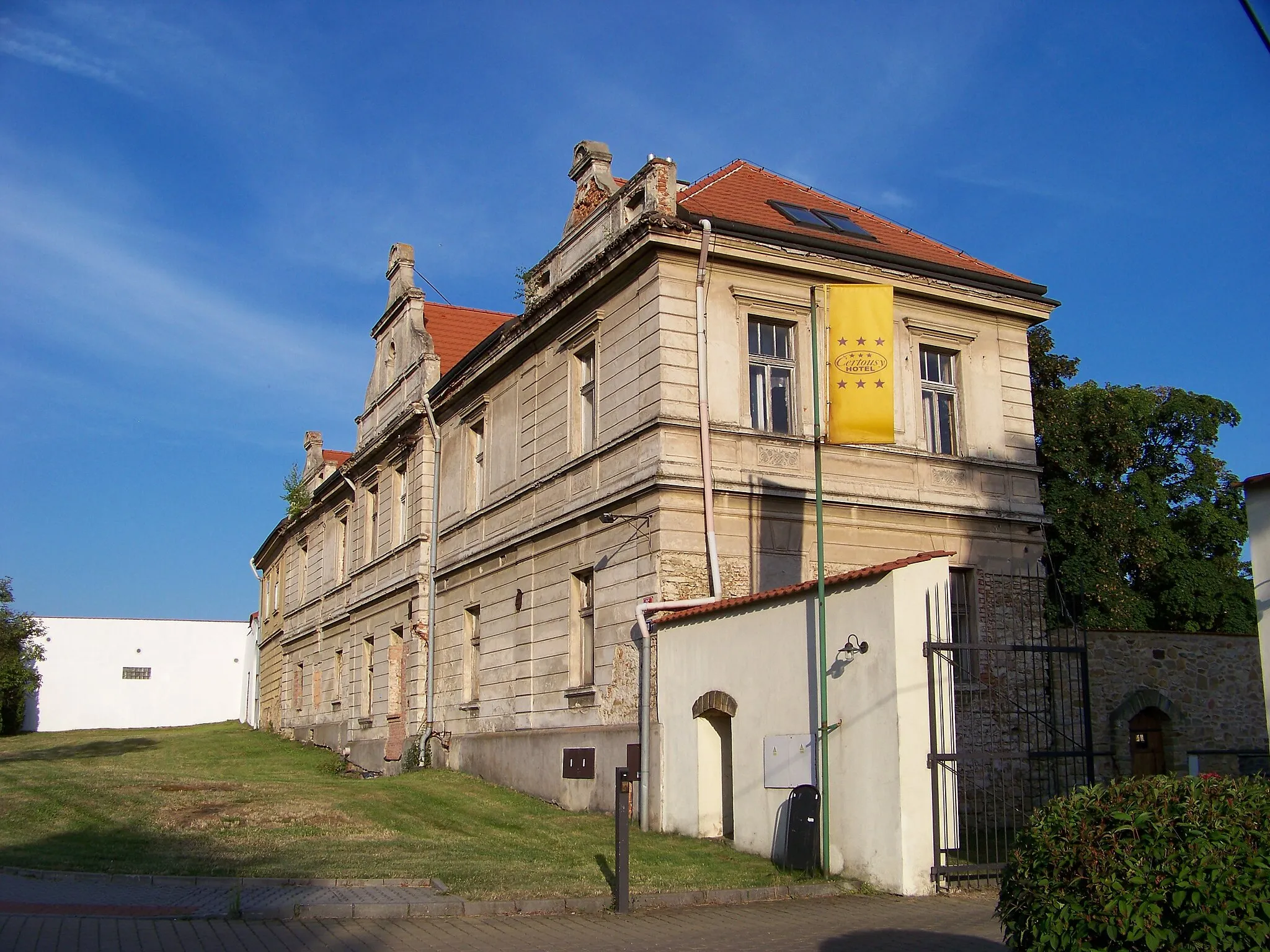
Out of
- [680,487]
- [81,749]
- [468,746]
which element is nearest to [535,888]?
[680,487]

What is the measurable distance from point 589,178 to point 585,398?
12.4 ft

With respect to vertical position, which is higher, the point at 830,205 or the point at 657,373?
the point at 830,205

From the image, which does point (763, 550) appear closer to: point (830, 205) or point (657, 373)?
point (657, 373)

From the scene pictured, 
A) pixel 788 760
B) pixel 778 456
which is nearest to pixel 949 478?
pixel 778 456

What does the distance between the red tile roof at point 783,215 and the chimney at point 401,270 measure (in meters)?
10.7

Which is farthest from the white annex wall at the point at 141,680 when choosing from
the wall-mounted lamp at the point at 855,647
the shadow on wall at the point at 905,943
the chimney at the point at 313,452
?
the shadow on wall at the point at 905,943

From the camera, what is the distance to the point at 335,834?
14992 mm

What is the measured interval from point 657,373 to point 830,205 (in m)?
6.95

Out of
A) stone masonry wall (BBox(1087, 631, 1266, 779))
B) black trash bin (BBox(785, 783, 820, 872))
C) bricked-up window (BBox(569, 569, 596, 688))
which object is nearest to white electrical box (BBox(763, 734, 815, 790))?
black trash bin (BBox(785, 783, 820, 872))

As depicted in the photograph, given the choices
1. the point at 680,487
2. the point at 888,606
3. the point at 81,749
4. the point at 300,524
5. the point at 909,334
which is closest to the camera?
the point at 888,606

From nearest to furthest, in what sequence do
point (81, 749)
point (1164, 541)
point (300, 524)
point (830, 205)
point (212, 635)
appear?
point (830, 205) < point (1164, 541) < point (81, 749) < point (300, 524) < point (212, 635)

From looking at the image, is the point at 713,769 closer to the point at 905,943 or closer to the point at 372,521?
the point at 905,943

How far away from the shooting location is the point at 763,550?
56.5 ft

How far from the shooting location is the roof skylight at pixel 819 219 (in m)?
19.4
